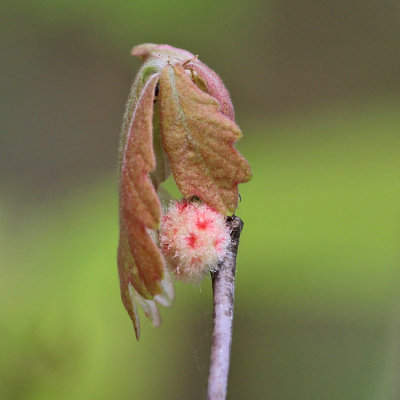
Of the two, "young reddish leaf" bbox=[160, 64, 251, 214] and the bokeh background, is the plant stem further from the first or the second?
the bokeh background

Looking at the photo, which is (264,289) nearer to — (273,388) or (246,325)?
(246,325)

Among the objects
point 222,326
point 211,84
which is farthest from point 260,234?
point 222,326

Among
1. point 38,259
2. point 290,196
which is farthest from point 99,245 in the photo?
point 290,196

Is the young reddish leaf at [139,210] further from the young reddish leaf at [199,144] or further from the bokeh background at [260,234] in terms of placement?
the bokeh background at [260,234]

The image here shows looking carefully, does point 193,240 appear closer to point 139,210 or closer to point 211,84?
point 139,210

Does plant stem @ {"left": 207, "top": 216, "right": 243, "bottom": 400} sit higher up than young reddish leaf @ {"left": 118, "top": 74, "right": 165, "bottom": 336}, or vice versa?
young reddish leaf @ {"left": 118, "top": 74, "right": 165, "bottom": 336}

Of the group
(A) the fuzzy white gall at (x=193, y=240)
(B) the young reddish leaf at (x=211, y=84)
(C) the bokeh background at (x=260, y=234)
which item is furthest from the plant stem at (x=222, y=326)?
(C) the bokeh background at (x=260, y=234)

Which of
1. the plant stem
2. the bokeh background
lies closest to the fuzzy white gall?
the plant stem
